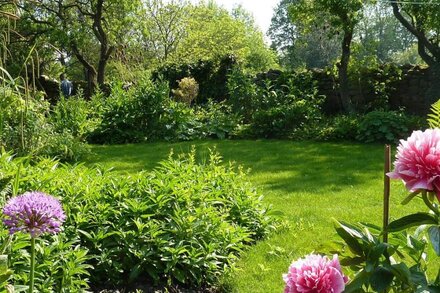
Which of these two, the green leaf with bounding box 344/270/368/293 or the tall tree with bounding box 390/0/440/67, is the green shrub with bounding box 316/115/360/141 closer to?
the tall tree with bounding box 390/0/440/67

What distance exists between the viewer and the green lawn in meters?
3.83

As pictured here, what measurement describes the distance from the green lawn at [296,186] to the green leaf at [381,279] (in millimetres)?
222

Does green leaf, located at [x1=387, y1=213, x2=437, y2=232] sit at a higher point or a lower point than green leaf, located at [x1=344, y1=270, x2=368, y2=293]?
higher

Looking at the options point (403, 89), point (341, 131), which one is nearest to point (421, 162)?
point (341, 131)

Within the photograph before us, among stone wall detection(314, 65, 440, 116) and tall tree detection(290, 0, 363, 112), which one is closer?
tall tree detection(290, 0, 363, 112)

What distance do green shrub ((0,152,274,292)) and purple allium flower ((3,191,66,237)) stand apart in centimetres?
138

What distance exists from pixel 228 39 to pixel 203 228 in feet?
→ 107

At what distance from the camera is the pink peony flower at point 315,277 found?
125 centimetres

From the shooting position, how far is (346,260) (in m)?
1.55

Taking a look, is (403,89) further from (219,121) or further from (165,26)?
(165,26)

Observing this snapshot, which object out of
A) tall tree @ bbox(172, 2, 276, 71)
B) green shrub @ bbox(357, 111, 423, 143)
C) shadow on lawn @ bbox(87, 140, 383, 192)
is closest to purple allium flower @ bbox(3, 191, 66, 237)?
shadow on lawn @ bbox(87, 140, 383, 192)

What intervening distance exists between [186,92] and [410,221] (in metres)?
12.4

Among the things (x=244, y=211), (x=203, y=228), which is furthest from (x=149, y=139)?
(x=203, y=228)

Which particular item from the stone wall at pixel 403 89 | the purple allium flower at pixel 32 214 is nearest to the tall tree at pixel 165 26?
the stone wall at pixel 403 89
